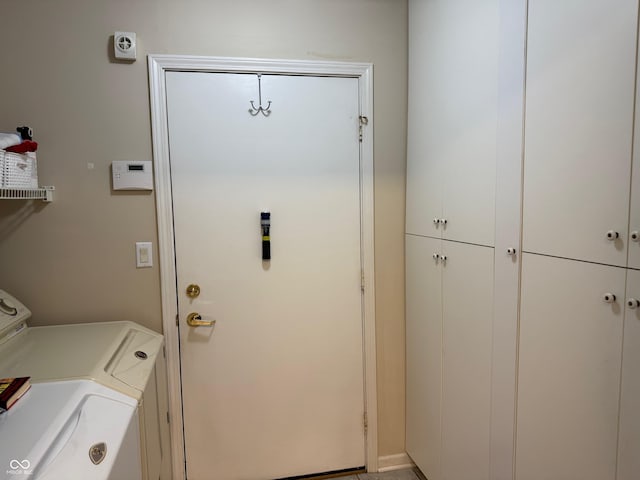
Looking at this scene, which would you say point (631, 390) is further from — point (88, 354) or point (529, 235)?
point (88, 354)

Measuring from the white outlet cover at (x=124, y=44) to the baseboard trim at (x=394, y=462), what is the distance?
2419 millimetres

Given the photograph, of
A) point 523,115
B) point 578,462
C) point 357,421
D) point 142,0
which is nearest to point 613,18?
point 523,115

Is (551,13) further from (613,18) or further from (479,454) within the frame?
(479,454)

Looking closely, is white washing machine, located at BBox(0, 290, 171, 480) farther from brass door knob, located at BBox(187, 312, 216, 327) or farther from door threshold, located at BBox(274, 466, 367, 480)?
door threshold, located at BBox(274, 466, 367, 480)

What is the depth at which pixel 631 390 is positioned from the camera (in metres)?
0.97

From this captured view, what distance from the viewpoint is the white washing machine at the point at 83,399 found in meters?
0.95

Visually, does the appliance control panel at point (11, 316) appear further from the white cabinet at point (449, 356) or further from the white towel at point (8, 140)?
the white cabinet at point (449, 356)

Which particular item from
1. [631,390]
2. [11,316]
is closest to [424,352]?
[631,390]

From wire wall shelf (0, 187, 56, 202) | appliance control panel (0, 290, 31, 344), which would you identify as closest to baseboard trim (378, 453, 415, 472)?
appliance control panel (0, 290, 31, 344)

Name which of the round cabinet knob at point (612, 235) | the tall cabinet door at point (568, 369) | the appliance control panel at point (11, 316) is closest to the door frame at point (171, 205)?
the appliance control panel at point (11, 316)

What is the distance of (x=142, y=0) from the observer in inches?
73.0

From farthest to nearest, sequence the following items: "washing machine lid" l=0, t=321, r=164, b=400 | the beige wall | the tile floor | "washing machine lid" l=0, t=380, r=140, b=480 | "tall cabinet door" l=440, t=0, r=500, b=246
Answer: the tile floor < the beige wall < "tall cabinet door" l=440, t=0, r=500, b=246 < "washing machine lid" l=0, t=321, r=164, b=400 < "washing machine lid" l=0, t=380, r=140, b=480

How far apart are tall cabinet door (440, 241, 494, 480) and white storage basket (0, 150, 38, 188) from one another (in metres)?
1.75

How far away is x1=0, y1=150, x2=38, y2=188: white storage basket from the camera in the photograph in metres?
1.48
